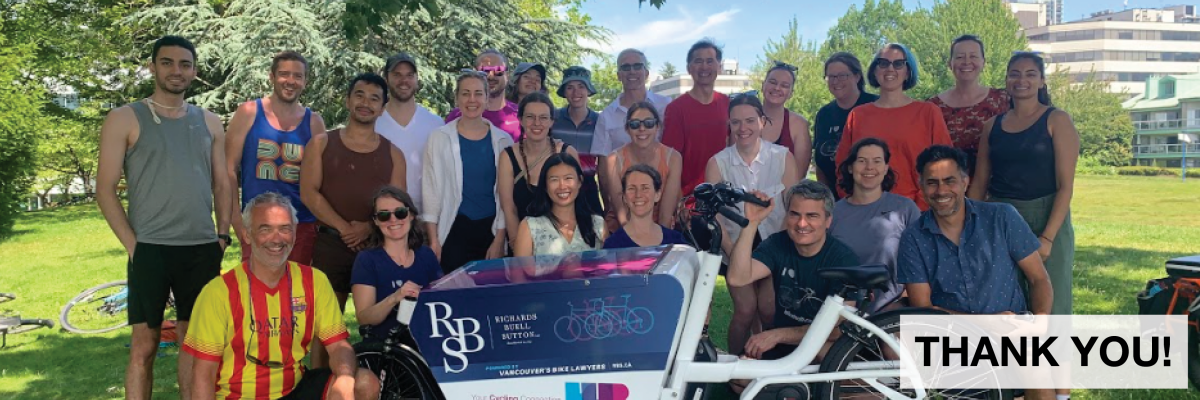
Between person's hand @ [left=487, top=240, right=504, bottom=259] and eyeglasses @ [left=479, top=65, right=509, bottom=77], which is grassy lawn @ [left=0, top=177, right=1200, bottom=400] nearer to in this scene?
person's hand @ [left=487, top=240, right=504, bottom=259]

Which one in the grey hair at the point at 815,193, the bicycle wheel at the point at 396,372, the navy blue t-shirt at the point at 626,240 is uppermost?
the grey hair at the point at 815,193

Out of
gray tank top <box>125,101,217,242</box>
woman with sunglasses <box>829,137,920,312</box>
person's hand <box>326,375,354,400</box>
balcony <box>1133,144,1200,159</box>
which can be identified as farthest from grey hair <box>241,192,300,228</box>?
balcony <box>1133,144,1200,159</box>

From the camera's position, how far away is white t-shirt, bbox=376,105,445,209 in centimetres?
510

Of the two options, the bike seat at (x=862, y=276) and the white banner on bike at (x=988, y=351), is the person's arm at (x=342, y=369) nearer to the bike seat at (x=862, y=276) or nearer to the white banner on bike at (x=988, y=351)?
the bike seat at (x=862, y=276)

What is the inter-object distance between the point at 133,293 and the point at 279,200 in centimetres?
133

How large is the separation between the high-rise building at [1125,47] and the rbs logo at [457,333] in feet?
357

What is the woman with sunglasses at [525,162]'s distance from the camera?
4.84 meters

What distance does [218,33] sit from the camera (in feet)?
53.1

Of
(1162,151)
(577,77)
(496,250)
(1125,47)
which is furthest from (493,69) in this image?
(1125,47)

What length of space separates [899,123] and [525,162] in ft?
7.20

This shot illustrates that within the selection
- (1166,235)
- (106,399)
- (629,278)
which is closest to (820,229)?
(629,278)

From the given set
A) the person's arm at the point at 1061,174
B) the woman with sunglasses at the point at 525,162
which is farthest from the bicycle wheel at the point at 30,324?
the person's arm at the point at 1061,174

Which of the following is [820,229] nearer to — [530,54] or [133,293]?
[133,293]

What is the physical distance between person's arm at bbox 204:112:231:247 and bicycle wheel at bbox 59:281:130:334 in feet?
14.8
